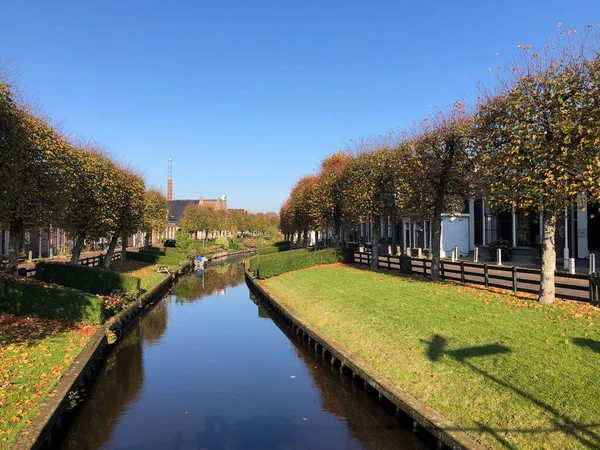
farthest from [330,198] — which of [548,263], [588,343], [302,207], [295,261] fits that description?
[588,343]

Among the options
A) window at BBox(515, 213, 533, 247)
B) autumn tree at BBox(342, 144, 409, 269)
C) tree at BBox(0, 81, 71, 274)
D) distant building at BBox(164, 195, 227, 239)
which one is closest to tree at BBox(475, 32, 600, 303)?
autumn tree at BBox(342, 144, 409, 269)

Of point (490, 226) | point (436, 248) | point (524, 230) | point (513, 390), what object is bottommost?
point (513, 390)

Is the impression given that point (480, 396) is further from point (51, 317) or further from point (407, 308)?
point (51, 317)

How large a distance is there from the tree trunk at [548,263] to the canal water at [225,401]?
6.13 metres

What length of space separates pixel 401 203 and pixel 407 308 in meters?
10.8

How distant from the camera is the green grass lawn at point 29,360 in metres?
7.48

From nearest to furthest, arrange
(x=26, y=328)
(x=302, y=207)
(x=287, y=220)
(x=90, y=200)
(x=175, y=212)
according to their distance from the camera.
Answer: (x=26, y=328), (x=90, y=200), (x=302, y=207), (x=287, y=220), (x=175, y=212)

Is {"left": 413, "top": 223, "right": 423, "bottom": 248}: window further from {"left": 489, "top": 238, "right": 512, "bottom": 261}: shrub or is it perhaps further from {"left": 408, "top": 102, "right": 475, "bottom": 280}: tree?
{"left": 408, "top": 102, "right": 475, "bottom": 280}: tree

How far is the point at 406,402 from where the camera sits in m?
8.34

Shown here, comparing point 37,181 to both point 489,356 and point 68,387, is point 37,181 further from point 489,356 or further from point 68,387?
point 489,356

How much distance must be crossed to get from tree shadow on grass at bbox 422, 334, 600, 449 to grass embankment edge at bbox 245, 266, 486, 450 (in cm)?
39

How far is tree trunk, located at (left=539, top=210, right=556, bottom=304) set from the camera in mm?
12531

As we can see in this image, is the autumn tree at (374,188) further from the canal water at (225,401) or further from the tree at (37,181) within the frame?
the tree at (37,181)

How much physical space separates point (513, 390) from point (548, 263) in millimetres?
6265
